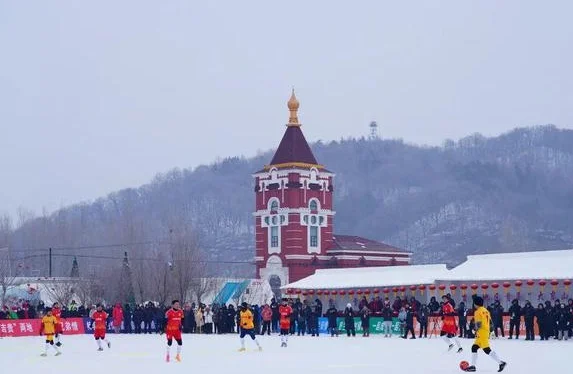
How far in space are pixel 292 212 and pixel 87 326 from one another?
3628 cm

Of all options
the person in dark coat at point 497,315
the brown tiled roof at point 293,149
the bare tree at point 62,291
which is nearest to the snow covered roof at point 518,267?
the person in dark coat at point 497,315

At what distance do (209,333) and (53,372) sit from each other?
25.3m

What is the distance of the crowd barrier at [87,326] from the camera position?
44838 mm

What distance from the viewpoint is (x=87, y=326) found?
5450cm

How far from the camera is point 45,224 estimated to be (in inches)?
4587

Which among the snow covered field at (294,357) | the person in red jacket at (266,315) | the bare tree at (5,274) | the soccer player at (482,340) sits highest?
the bare tree at (5,274)

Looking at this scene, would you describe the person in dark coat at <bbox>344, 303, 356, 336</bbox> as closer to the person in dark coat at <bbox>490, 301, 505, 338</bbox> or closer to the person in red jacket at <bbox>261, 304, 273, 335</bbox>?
the person in red jacket at <bbox>261, 304, 273, 335</bbox>

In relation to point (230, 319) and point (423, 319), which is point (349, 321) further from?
point (230, 319)

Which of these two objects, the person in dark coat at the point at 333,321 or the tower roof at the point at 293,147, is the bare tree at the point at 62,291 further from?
the person in dark coat at the point at 333,321

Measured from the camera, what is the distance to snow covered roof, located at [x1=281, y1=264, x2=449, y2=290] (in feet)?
185

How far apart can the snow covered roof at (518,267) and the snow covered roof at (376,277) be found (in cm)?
181

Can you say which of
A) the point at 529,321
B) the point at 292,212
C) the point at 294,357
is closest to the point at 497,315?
the point at 529,321

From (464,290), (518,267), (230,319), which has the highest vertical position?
(518,267)

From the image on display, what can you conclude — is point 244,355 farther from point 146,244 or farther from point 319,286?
point 146,244
